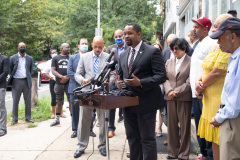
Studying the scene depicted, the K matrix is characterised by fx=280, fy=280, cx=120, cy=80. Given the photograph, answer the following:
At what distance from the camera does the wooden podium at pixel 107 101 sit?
10.5 ft

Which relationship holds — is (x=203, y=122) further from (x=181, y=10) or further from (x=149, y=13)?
(x=149, y=13)

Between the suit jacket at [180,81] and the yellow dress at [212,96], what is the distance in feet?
3.43

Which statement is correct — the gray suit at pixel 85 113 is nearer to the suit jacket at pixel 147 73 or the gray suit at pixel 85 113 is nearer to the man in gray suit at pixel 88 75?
the man in gray suit at pixel 88 75

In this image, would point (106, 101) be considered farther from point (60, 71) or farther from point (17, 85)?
point (17, 85)

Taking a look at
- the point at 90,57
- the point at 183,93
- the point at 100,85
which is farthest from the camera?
the point at 90,57

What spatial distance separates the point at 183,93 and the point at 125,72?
1.37m

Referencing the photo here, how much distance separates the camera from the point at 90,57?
18.0 feet

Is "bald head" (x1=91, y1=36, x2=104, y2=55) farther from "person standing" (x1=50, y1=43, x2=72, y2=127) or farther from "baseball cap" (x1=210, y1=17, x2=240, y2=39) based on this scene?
"baseball cap" (x1=210, y1=17, x2=240, y2=39)

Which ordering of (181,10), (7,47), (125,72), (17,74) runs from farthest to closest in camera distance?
1. (7,47)
2. (181,10)
3. (17,74)
4. (125,72)

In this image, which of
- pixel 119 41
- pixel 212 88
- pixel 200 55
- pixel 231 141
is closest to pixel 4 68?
pixel 119 41

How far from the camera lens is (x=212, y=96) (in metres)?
3.63

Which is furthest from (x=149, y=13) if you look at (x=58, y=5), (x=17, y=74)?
(x=17, y=74)

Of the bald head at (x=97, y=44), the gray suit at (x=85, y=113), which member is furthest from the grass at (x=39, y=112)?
the bald head at (x=97, y=44)

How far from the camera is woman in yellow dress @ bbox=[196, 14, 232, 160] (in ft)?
11.4
